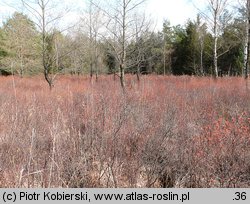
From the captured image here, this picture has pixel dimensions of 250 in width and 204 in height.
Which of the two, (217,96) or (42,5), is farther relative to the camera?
(42,5)

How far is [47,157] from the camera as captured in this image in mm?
2984

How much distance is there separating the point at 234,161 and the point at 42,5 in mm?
10248

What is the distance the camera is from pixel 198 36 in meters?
29.5

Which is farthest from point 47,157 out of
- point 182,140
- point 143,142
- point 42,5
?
point 42,5

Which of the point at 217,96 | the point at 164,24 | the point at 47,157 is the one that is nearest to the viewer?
the point at 47,157

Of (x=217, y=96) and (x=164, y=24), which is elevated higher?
(x=164, y=24)

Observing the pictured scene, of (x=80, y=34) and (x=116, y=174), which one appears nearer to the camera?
(x=116, y=174)

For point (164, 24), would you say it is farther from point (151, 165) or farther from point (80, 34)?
point (151, 165)

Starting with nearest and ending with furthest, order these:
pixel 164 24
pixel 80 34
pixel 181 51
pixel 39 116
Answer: pixel 39 116, pixel 80 34, pixel 181 51, pixel 164 24

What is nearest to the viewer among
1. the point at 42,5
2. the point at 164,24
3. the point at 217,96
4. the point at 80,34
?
the point at 217,96

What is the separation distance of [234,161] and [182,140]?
2.39ft
